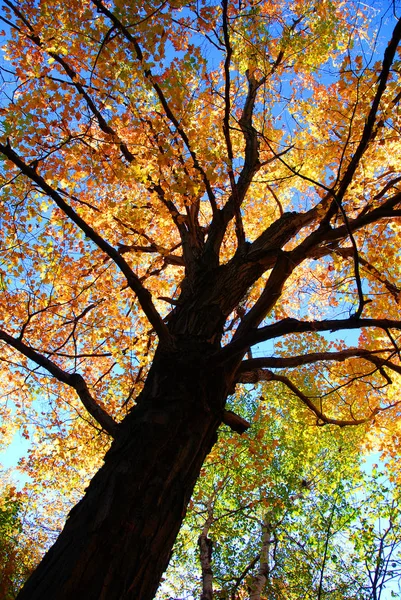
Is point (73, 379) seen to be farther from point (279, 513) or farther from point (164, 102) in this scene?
point (279, 513)

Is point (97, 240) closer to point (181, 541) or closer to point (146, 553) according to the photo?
point (146, 553)

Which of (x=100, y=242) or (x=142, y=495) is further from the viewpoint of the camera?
(x=100, y=242)

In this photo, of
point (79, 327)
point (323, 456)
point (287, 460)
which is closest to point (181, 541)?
point (287, 460)

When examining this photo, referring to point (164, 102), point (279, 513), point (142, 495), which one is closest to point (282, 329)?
point (142, 495)

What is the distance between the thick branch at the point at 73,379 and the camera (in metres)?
3.31

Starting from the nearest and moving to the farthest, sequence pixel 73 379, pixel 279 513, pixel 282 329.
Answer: pixel 282 329 → pixel 73 379 → pixel 279 513

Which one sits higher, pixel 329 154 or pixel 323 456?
pixel 329 154

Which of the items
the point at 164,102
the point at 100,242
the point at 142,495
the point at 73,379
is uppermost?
the point at 164,102

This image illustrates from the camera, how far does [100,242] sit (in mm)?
2961

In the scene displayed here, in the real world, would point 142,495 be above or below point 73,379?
below

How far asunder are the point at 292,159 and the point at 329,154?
120 centimetres

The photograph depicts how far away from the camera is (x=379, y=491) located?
24.3ft

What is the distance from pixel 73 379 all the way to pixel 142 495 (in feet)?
5.11

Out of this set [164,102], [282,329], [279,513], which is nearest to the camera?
[282,329]
